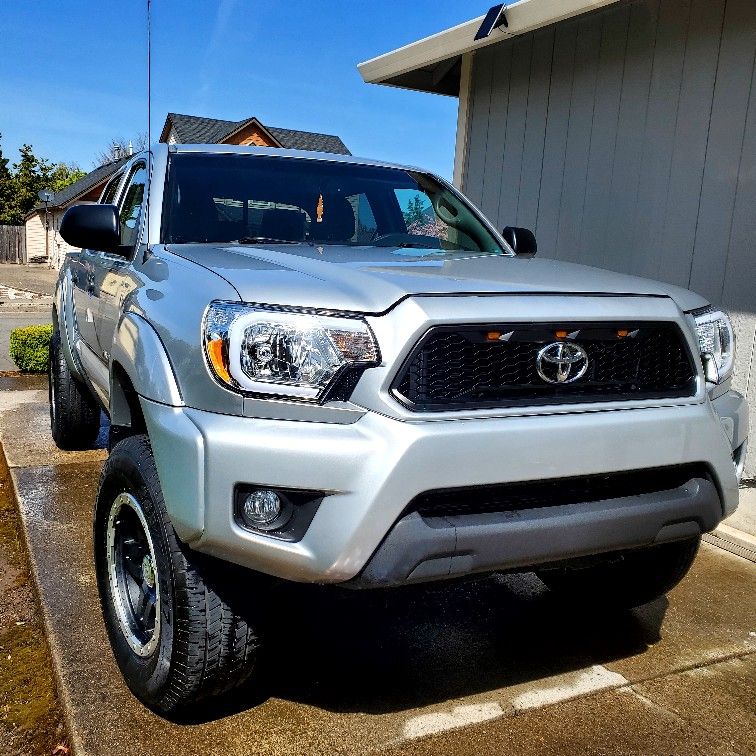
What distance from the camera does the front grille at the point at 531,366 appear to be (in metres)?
2.17

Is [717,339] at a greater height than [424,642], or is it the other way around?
[717,339]

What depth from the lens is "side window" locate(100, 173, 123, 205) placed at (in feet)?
15.5

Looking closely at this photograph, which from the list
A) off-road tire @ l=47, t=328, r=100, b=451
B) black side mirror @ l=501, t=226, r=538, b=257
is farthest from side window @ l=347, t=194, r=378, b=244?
off-road tire @ l=47, t=328, r=100, b=451

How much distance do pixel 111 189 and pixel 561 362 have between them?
3.63 metres

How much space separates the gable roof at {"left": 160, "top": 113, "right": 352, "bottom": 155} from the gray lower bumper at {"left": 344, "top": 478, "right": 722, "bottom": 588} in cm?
3218

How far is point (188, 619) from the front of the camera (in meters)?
2.26

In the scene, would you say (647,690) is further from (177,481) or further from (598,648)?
(177,481)

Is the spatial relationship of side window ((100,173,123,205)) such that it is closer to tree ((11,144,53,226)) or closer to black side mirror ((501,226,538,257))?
black side mirror ((501,226,538,257))

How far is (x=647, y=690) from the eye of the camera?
2885 mm

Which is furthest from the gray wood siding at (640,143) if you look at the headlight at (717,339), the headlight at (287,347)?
the headlight at (287,347)

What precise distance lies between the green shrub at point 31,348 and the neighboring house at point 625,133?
15.3 feet

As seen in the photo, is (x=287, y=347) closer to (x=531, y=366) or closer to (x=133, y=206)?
(x=531, y=366)

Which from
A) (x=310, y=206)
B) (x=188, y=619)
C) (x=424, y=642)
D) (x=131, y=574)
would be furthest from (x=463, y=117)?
(x=188, y=619)

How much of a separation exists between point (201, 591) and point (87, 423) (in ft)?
11.0
